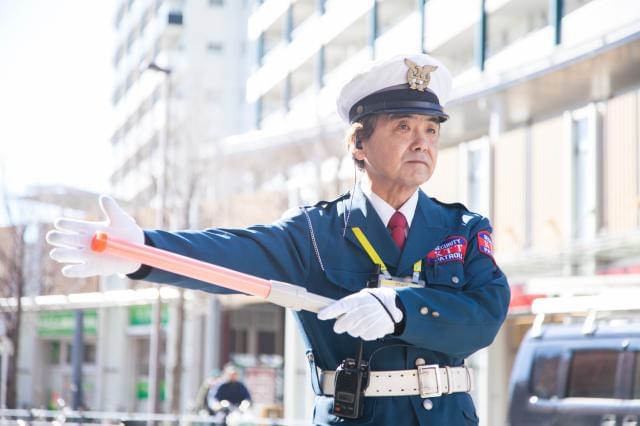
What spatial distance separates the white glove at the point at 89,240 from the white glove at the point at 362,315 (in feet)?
1.76

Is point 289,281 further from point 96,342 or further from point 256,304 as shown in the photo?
point 96,342

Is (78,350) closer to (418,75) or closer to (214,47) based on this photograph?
(214,47)

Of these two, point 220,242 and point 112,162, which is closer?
point 220,242

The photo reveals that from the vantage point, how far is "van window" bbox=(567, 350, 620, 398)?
1090cm

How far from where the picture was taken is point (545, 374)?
38.9 ft

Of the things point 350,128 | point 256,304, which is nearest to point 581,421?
point 350,128

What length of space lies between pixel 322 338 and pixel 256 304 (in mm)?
29013

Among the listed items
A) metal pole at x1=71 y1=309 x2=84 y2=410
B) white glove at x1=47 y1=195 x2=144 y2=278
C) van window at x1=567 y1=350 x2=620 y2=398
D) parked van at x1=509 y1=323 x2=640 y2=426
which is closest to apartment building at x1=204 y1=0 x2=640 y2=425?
parked van at x1=509 y1=323 x2=640 y2=426

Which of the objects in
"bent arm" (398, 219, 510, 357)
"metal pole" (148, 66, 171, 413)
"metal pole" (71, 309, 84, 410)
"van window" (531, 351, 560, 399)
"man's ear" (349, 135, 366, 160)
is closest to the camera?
"bent arm" (398, 219, 510, 357)

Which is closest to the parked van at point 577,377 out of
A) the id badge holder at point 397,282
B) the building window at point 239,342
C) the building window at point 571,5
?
the id badge holder at point 397,282

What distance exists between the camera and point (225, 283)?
302 centimetres

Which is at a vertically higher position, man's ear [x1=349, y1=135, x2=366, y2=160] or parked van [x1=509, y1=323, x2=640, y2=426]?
man's ear [x1=349, y1=135, x2=366, y2=160]

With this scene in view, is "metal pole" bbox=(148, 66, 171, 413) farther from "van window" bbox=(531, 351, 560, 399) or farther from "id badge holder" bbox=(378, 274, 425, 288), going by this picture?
"id badge holder" bbox=(378, 274, 425, 288)

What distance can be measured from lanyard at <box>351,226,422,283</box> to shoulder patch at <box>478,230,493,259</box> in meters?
0.20
